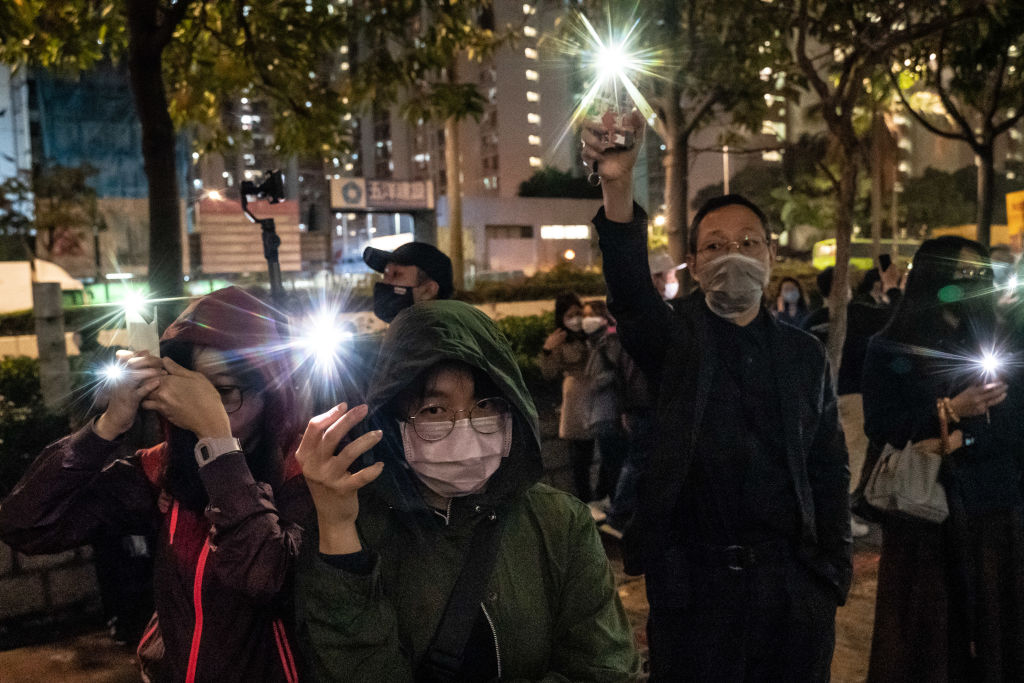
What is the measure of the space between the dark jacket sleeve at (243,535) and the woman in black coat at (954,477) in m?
2.41

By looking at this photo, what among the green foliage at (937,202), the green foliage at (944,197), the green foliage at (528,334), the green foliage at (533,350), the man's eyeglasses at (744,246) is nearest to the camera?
the man's eyeglasses at (744,246)

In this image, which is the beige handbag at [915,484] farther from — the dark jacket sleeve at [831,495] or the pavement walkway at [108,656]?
the pavement walkway at [108,656]

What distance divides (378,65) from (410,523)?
6.75 meters

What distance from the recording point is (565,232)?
56906mm

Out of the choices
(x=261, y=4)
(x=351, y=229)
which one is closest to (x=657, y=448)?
(x=261, y=4)

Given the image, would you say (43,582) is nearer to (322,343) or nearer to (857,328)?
(322,343)

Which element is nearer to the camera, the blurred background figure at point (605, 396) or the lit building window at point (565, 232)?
the blurred background figure at point (605, 396)

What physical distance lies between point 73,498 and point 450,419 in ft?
3.40

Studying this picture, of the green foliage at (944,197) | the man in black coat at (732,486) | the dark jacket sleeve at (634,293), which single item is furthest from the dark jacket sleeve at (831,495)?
the green foliage at (944,197)

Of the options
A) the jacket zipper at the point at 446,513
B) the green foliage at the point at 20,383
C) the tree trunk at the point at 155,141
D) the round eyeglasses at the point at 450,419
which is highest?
the tree trunk at the point at 155,141

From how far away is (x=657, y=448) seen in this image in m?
2.42

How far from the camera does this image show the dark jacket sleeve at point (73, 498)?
1920 millimetres

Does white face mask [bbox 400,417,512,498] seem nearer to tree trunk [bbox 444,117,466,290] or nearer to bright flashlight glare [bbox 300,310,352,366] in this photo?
bright flashlight glare [bbox 300,310,352,366]

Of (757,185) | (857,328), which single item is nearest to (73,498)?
(857,328)
